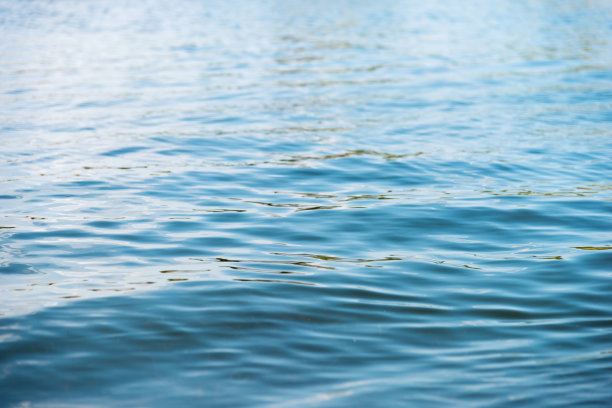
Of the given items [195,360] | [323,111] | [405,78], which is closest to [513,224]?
[195,360]

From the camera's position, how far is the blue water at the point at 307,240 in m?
4.61

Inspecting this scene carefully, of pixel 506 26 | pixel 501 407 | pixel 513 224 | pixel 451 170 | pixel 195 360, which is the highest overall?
pixel 506 26

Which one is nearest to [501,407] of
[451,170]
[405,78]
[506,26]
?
[451,170]

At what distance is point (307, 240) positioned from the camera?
7141 mm

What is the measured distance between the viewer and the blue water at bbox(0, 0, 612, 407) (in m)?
4.61

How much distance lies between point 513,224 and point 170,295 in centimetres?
416

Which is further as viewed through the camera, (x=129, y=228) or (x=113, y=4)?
(x=113, y=4)

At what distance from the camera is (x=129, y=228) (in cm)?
744

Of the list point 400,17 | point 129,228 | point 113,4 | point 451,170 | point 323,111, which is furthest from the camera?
point 113,4

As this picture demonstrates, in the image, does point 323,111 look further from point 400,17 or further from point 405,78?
point 400,17

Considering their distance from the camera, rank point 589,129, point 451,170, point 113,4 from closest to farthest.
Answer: point 451,170 < point 589,129 < point 113,4

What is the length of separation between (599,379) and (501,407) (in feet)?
2.63

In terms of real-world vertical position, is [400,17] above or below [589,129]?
above

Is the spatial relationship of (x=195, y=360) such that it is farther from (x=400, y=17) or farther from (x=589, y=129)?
(x=400, y=17)
